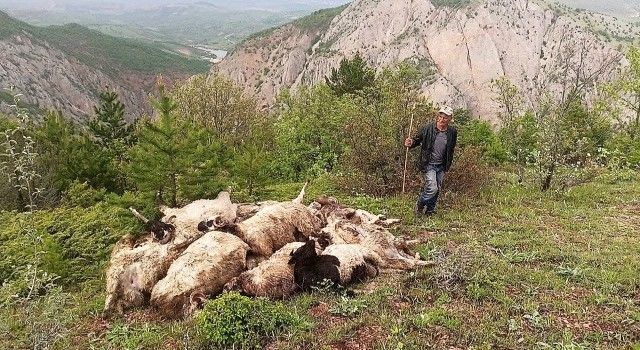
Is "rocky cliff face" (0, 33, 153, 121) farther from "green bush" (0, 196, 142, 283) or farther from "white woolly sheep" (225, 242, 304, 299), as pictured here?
"white woolly sheep" (225, 242, 304, 299)

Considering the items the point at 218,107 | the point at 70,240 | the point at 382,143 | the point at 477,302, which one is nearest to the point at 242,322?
the point at 477,302

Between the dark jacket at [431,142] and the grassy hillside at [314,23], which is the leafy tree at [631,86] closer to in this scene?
the dark jacket at [431,142]

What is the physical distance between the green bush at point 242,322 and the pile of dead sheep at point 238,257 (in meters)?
0.71

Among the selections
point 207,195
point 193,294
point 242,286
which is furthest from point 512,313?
point 207,195

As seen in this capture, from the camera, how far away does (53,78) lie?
13650 cm

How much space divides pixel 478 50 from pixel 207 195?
4851 inches

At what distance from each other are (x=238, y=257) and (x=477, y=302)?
11.3ft

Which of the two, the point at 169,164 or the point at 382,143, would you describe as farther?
the point at 382,143

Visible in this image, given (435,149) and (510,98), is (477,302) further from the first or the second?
(510,98)

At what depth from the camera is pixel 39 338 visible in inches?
232

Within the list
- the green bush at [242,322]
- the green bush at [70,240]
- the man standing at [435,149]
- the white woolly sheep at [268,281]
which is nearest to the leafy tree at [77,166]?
the green bush at [70,240]

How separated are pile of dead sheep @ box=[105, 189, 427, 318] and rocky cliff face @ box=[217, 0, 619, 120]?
105985 mm

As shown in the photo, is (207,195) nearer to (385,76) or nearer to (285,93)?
(385,76)

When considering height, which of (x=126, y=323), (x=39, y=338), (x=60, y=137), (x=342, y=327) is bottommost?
(x=60, y=137)
